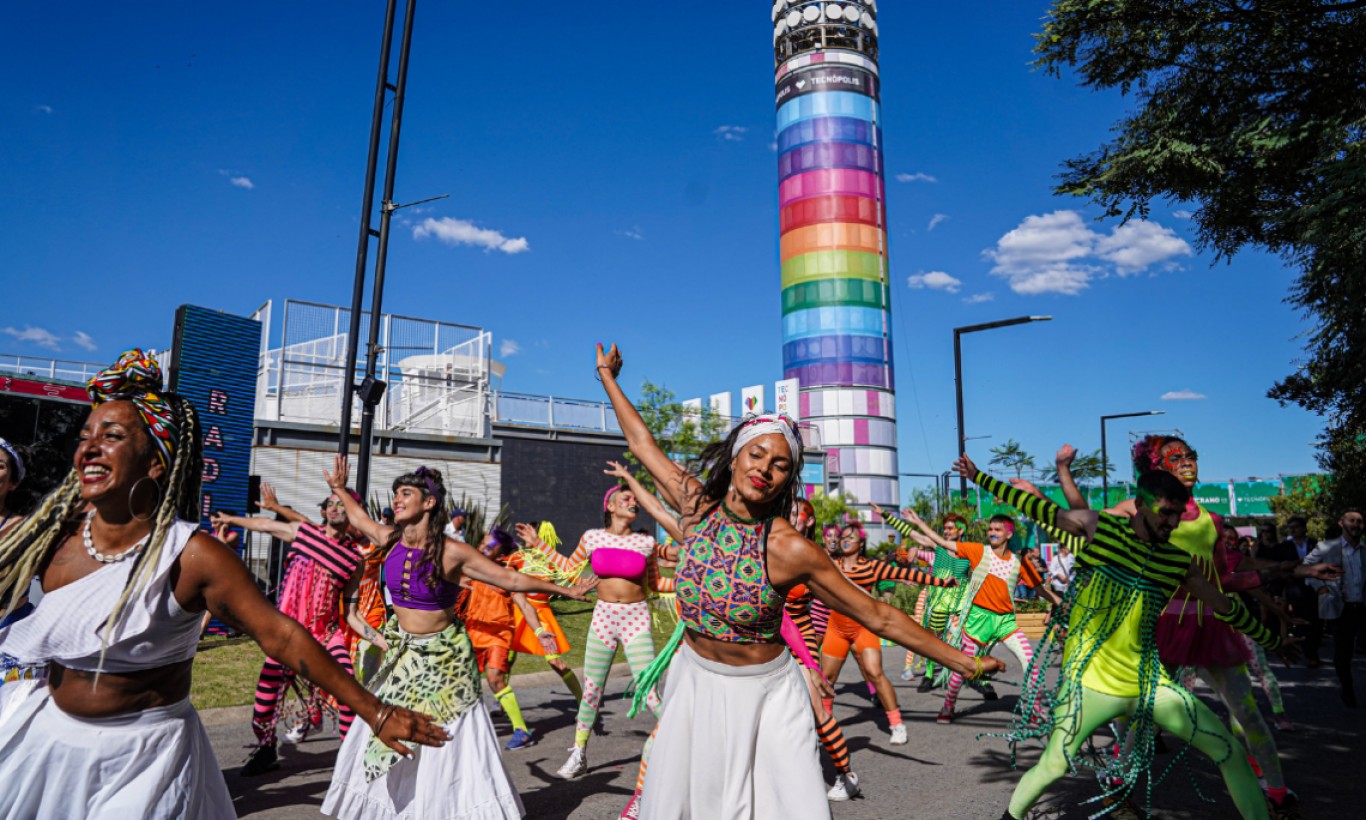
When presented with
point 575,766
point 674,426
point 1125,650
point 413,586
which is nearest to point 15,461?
point 413,586

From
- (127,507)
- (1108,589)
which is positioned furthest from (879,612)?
(127,507)

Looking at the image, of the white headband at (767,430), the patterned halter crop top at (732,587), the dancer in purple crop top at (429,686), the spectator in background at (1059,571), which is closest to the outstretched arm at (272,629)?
the patterned halter crop top at (732,587)

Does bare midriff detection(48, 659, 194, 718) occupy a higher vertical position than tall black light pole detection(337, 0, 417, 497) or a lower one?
lower

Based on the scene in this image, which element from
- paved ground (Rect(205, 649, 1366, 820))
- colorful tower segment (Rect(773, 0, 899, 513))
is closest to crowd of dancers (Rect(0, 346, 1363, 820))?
paved ground (Rect(205, 649, 1366, 820))

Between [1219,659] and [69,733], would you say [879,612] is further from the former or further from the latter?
[1219,659]

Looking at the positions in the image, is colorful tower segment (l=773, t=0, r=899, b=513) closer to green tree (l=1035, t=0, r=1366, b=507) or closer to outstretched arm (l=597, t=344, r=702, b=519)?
green tree (l=1035, t=0, r=1366, b=507)

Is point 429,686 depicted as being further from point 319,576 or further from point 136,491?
point 319,576

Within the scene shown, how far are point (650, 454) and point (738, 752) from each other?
4.86ft

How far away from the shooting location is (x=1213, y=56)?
36.2ft

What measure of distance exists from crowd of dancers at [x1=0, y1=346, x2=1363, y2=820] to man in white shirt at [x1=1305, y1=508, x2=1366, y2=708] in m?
2.20

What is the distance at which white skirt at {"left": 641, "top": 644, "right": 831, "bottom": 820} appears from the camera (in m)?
3.56

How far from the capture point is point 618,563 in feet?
24.5

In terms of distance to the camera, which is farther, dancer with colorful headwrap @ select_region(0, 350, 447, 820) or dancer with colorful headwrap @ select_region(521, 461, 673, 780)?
dancer with colorful headwrap @ select_region(521, 461, 673, 780)

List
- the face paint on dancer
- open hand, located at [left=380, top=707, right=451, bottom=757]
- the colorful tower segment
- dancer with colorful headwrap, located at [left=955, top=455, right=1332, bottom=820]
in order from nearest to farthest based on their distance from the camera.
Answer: open hand, located at [left=380, top=707, right=451, bottom=757] → dancer with colorful headwrap, located at [left=955, top=455, right=1332, bottom=820] → the face paint on dancer → the colorful tower segment
